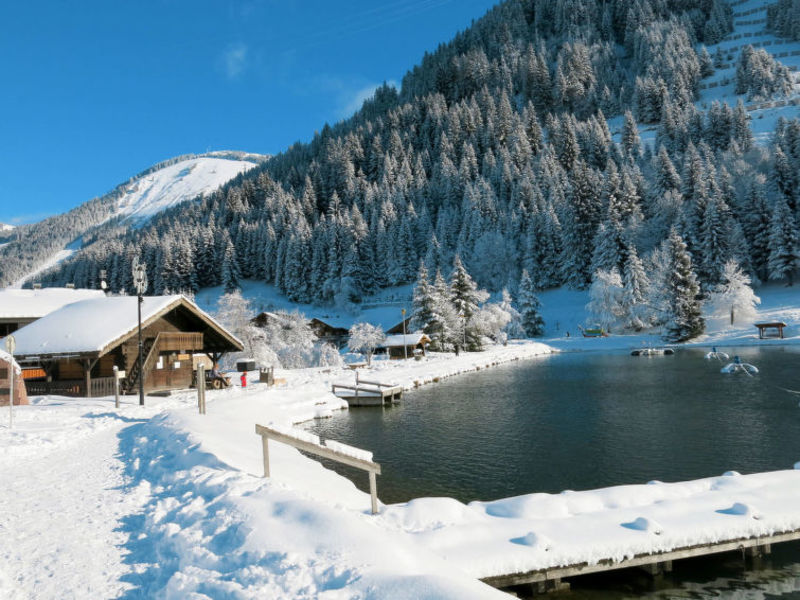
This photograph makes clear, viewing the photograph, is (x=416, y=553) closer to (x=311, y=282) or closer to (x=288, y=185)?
(x=311, y=282)

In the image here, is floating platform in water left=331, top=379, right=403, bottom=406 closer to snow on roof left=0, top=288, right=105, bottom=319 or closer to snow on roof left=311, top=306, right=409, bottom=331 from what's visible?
snow on roof left=0, top=288, right=105, bottom=319

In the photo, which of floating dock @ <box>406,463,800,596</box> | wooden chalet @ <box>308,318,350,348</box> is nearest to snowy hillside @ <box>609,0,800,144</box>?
wooden chalet @ <box>308,318,350,348</box>

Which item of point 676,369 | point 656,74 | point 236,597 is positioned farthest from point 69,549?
point 656,74

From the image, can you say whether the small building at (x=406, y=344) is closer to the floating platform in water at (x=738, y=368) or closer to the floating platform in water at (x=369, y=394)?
the floating platform in water at (x=369, y=394)

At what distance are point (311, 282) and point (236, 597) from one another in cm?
10555

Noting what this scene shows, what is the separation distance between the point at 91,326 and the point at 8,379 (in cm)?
517

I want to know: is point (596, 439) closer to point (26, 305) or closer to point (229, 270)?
point (26, 305)

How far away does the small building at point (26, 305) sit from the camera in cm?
3644

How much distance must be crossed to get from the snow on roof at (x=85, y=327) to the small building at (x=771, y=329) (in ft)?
216

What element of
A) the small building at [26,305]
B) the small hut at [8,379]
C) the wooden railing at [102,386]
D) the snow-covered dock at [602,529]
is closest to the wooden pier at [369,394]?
the wooden railing at [102,386]

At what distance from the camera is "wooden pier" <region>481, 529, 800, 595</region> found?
23.4 ft

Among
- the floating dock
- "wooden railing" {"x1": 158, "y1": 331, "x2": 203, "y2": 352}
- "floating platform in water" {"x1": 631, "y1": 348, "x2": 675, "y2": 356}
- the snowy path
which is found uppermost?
"wooden railing" {"x1": 158, "y1": 331, "x2": 203, "y2": 352}

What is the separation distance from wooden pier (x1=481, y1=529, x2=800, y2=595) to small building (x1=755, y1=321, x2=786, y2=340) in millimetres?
62542

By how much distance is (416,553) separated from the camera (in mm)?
6000
